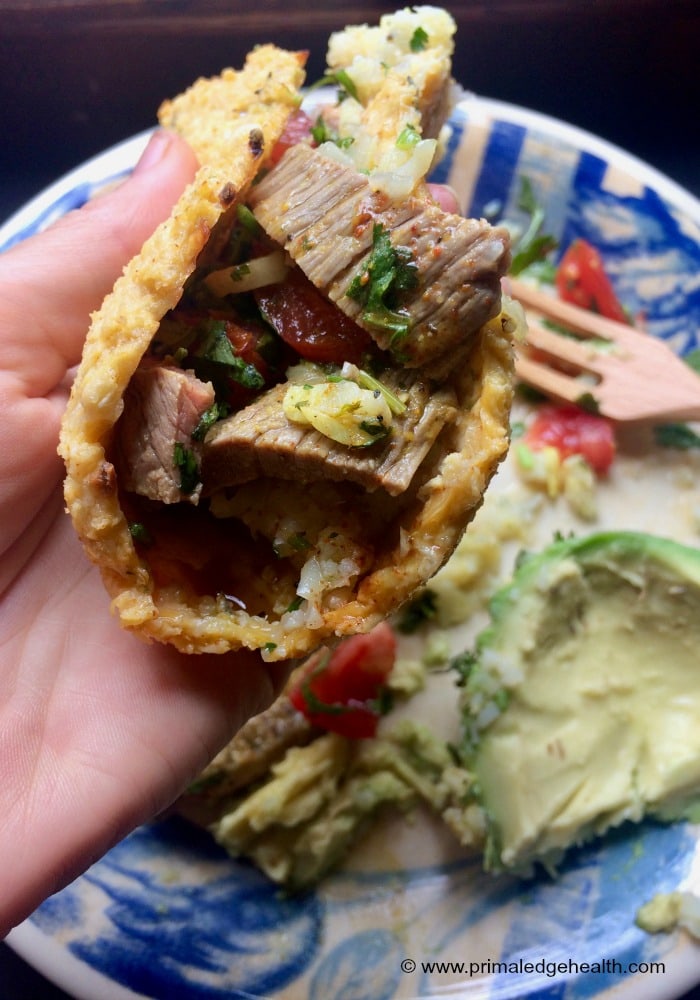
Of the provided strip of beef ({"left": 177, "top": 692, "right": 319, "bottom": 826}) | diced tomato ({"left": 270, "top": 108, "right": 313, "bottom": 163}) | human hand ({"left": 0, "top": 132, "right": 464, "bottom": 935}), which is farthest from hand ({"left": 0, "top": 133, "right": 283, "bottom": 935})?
strip of beef ({"left": 177, "top": 692, "right": 319, "bottom": 826})

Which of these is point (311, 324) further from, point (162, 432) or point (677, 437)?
point (677, 437)

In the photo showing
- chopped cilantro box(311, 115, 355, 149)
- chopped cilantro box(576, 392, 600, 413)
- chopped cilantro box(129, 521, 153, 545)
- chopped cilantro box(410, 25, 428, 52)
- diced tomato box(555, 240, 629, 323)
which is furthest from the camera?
diced tomato box(555, 240, 629, 323)

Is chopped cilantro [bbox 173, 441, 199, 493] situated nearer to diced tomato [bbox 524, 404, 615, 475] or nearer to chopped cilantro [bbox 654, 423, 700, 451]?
diced tomato [bbox 524, 404, 615, 475]

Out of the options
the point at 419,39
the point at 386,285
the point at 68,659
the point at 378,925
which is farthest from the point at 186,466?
the point at 378,925

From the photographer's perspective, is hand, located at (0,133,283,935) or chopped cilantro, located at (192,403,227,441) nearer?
chopped cilantro, located at (192,403,227,441)

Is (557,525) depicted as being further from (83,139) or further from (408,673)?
(83,139)
